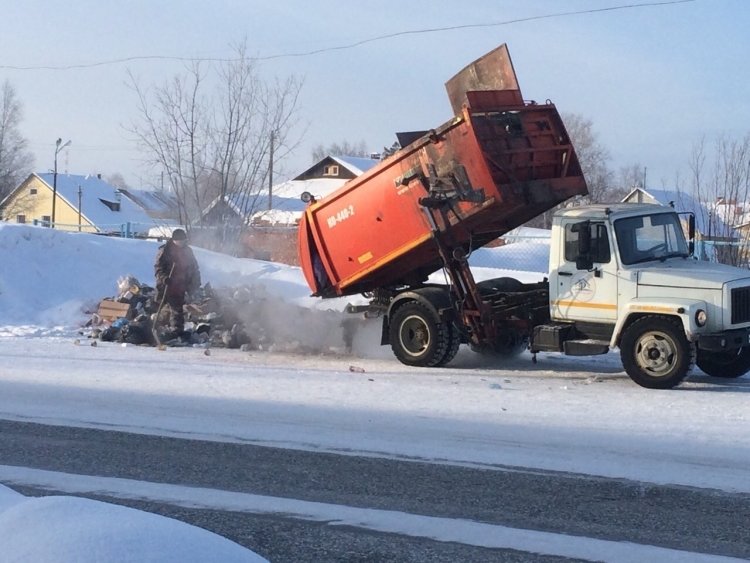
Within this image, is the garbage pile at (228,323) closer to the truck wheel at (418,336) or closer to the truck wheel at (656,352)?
the truck wheel at (418,336)

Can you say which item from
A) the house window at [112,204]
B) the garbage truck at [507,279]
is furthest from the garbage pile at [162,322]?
the house window at [112,204]

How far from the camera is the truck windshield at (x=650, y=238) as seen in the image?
12.6m

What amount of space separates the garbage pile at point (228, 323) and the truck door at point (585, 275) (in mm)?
4344

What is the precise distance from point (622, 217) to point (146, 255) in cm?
1483

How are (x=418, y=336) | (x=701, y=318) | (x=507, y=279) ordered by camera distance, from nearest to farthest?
(x=701, y=318) → (x=418, y=336) → (x=507, y=279)

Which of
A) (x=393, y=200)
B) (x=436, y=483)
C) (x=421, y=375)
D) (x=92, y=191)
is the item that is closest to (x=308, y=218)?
(x=393, y=200)

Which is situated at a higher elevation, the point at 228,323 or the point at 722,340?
the point at 722,340

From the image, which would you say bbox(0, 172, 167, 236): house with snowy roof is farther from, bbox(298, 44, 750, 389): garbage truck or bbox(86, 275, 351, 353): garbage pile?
bbox(298, 44, 750, 389): garbage truck

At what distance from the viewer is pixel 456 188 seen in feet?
42.8

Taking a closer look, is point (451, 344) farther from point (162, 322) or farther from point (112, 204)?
point (112, 204)

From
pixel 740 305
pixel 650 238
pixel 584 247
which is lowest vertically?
pixel 740 305

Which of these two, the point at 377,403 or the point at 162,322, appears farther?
the point at 162,322

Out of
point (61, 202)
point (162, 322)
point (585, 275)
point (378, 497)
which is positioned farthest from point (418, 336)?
point (61, 202)

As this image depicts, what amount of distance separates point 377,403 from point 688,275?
4263mm
